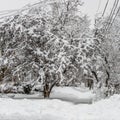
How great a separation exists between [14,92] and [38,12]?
768 cm

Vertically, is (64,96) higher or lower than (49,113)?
lower

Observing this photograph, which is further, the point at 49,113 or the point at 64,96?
the point at 64,96

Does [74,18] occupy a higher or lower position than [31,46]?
higher

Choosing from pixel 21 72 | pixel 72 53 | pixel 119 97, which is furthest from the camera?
pixel 72 53

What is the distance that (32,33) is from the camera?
2095 cm

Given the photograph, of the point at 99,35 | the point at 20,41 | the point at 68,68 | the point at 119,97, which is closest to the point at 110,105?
the point at 119,97

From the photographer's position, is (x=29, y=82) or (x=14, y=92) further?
(x=14, y=92)

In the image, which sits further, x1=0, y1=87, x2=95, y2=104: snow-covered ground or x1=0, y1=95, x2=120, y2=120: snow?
x1=0, y1=87, x2=95, y2=104: snow-covered ground

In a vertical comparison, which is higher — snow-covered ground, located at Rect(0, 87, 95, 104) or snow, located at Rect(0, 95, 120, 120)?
snow, located at Rect(0, 95, 120, 120)

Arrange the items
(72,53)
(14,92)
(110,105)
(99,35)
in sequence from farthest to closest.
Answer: (99,35)
(14,92)
(72,53)
(110,105)

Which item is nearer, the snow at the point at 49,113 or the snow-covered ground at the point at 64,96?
the snow at the point at 49,113

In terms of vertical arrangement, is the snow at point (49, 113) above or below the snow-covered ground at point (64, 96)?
above

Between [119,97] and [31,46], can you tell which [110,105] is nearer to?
[119,97]

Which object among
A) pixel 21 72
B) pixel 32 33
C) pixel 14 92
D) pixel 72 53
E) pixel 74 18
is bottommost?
pixel 14 92
